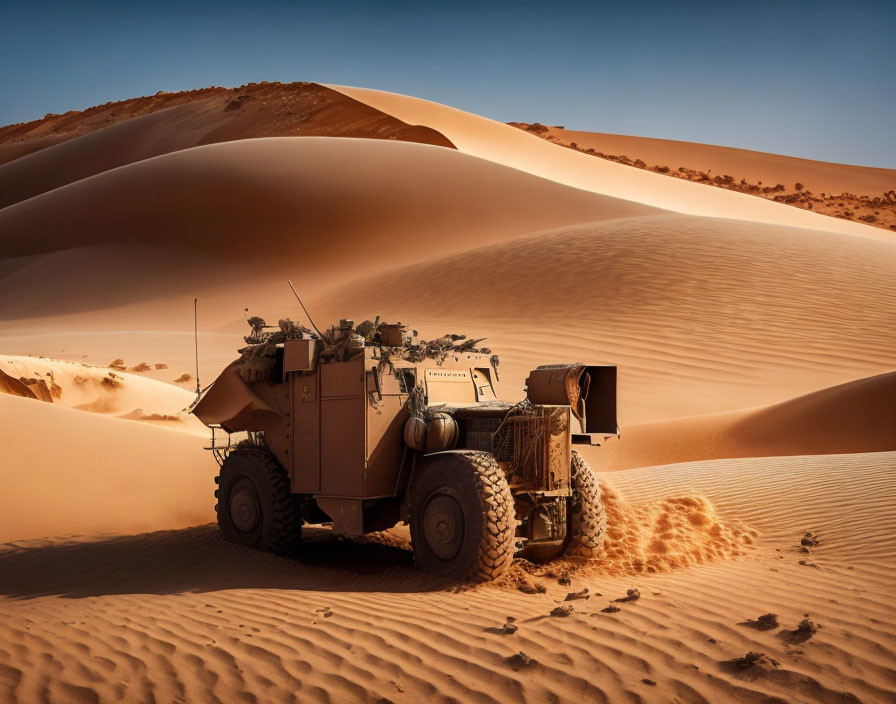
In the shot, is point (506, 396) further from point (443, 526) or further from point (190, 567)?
point (443, 526)

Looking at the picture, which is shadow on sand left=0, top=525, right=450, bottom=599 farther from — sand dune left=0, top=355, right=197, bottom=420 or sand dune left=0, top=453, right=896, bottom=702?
sand dune left=0, top=355, right=197, bottom=420

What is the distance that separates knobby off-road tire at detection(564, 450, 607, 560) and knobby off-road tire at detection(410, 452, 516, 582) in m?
0.96

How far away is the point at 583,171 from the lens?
215ft

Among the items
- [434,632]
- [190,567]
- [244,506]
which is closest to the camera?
[434,632]

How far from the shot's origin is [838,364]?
23.3 meters

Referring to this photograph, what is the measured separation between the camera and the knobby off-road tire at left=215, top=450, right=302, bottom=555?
31.2ft

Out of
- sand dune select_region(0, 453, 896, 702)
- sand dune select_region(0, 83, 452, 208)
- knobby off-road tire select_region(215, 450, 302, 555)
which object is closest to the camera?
sand dune select_region(0, 453, 896, 702)

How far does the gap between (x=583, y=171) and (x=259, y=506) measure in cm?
5884

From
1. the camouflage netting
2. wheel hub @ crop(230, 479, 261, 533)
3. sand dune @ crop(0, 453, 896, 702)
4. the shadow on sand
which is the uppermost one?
the camouflage netting

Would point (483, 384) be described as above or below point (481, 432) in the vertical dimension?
above

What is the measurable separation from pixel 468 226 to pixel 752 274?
17.0 meters

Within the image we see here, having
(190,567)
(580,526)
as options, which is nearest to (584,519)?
(580,526)

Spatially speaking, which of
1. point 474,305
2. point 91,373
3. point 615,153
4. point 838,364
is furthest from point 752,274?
point 615,153

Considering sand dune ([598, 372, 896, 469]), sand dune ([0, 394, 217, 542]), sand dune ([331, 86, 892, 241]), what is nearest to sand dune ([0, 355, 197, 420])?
sand dune ([0, 394, 217, 542])
